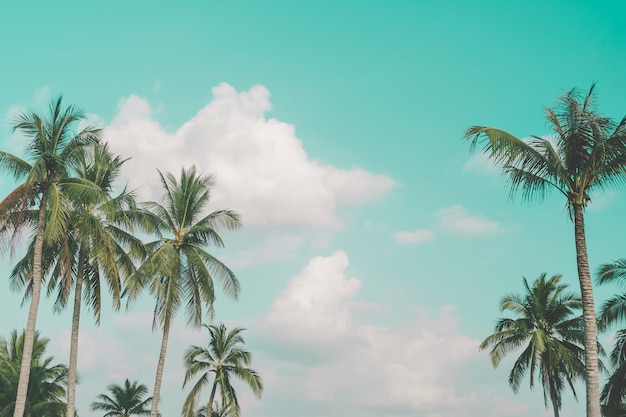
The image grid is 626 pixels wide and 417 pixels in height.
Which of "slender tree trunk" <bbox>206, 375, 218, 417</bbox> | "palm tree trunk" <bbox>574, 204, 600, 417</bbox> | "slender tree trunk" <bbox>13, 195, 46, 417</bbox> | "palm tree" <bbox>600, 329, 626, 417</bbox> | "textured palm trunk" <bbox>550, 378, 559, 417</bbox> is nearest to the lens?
"palm tree trunk" <bbox>574, 204, 600, 417</bbox>

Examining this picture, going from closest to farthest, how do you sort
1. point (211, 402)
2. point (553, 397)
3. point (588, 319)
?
1. point (588, 319)
2. point (553, 397)
3. point (211, 402)

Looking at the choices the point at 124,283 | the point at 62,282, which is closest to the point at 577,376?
the point at 124,283

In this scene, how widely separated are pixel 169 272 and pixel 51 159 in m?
9.01

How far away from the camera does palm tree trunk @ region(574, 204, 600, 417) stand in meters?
17.0

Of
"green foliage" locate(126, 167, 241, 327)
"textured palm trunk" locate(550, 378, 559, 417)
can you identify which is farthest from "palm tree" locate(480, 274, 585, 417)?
"green foliage" locate(126, 167, 241, 327)

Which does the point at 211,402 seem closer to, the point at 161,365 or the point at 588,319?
the point at 161,365

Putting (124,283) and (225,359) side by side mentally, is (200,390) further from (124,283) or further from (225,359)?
(124,283)

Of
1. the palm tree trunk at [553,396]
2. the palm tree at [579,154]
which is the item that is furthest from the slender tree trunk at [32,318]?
the palm tree trunk at [553,396]

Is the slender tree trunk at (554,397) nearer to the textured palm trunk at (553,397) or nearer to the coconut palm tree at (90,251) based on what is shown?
the textured palm trunk at (553,397)

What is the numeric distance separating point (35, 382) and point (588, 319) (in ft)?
127

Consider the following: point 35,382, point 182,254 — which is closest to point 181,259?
point 182,254

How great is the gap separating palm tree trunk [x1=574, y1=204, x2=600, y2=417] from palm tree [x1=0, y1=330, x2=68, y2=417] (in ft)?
114

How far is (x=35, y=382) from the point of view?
4481 centimetres

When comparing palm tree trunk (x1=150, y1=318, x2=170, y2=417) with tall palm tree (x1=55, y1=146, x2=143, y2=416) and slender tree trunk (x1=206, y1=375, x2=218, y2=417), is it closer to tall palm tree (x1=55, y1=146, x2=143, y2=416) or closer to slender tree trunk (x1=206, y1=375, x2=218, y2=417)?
tall palm tree (x1=55, y1=146, x2=143, y2=416)
